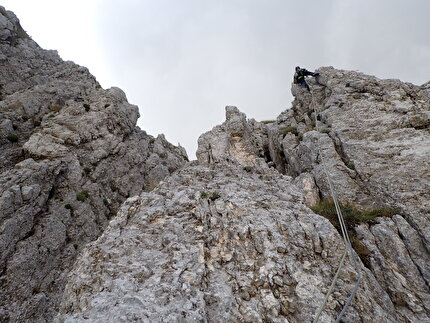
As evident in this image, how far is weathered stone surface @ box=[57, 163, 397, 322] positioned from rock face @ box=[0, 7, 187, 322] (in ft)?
49.6

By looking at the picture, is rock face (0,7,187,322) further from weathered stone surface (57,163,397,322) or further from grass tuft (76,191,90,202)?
weathered stone surface (57,163,397,322)

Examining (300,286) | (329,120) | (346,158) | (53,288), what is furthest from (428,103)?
(53,288)

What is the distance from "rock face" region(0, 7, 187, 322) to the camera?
74.4 feet

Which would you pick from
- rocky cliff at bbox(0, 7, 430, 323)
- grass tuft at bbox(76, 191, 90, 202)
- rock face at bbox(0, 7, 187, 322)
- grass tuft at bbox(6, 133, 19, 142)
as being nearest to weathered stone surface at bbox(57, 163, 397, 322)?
rocky cliff at bbox(0, 7, 430, 323)

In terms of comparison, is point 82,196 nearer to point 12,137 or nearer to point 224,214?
point 12,137

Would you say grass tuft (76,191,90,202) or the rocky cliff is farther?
grass tuft (76,191,90,202)

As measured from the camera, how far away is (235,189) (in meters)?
16.9

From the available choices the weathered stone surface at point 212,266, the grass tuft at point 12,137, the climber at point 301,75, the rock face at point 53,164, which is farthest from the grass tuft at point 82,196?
the climber at point 301,75

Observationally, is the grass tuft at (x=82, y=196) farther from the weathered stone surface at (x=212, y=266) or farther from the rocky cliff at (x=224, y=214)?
the weathered stone surface at (x=212, y=266)

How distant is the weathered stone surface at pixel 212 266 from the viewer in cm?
949

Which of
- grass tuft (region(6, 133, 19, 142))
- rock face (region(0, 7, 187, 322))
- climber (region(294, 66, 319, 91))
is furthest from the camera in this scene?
climber (region(294, 66, 319, 91))

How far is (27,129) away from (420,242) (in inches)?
1603

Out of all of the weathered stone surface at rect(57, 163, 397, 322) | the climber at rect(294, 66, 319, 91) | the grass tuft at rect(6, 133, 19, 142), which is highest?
the climber at rect(294, 66, 319, 91)

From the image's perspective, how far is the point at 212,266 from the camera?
11391 mm
